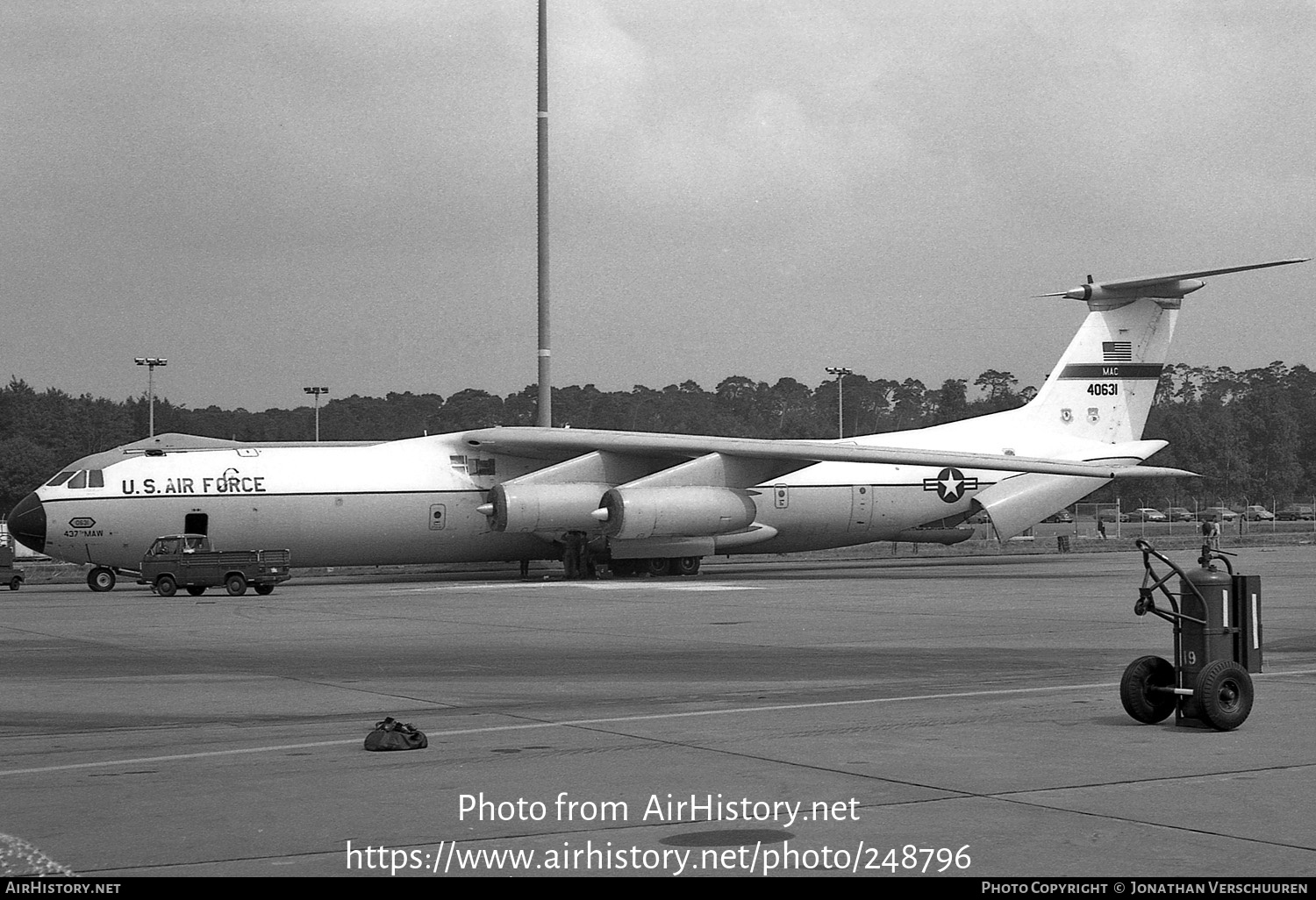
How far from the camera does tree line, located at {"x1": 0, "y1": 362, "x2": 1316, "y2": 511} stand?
326 ft

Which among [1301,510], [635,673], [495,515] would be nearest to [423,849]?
[635,673]

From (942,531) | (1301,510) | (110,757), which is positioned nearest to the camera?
(110,757)

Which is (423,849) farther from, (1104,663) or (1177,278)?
(1177,278)

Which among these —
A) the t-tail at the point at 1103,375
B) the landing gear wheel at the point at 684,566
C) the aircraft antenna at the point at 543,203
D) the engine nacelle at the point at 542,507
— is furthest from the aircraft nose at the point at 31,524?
the t-tail at the point at 1103,375

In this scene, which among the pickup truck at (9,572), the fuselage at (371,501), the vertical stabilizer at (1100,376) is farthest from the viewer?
the vertical stabilizer at (1100,376)

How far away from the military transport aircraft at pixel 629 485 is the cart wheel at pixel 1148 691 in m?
22.1

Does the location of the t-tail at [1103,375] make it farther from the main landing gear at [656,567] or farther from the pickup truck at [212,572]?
the pickup truck at [212,572]

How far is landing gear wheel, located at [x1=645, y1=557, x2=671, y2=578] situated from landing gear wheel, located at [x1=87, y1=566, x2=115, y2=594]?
41.5 feet

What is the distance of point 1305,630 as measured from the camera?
18812 mm

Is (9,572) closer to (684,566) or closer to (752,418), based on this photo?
(684,566)

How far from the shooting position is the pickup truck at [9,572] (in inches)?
1452
